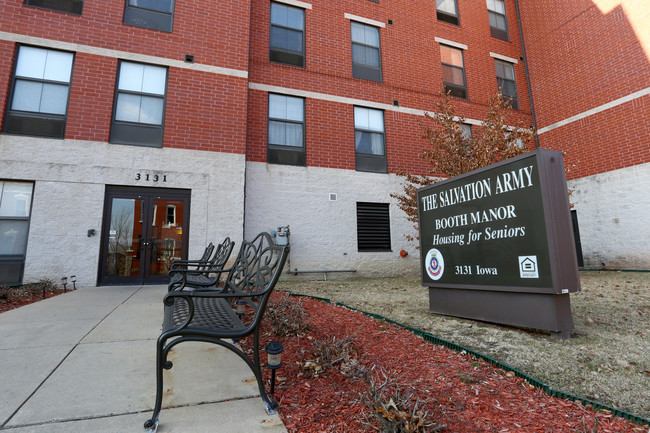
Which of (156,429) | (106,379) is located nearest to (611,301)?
(156,429)

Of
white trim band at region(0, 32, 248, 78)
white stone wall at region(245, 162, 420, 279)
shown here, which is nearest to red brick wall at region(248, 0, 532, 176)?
white stone wall at region(245, 162, 420, 279)

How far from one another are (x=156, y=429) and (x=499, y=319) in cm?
367

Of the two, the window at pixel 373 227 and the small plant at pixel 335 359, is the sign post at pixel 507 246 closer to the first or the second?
the small plant at pixel 335 359

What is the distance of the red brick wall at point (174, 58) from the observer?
8375 mm

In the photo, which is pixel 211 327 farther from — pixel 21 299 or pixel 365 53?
pixel 365 53

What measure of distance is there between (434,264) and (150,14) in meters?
10.9

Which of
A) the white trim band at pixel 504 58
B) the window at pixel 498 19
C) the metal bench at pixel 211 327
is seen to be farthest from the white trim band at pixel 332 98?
the metal bench at pixel 211 327

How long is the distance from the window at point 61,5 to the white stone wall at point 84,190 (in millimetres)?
3858

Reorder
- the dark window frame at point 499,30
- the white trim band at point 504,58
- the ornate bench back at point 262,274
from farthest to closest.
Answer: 1. the dark window frame at point 499,30
2. the white trim band at point 504,58
3. the ornate bench back at point 262,274

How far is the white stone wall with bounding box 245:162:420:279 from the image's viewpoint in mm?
10070

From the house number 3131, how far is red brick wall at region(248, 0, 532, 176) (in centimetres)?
284

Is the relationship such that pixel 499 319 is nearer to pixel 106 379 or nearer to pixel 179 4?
pixel 106 379

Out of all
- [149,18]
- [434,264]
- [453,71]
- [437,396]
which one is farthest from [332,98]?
[437,396]

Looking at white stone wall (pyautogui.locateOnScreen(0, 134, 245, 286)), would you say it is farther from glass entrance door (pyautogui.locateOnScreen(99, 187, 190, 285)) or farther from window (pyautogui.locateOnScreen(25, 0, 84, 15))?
window (pyautogui.locateOnScreen(25, 0, 84, 15))
